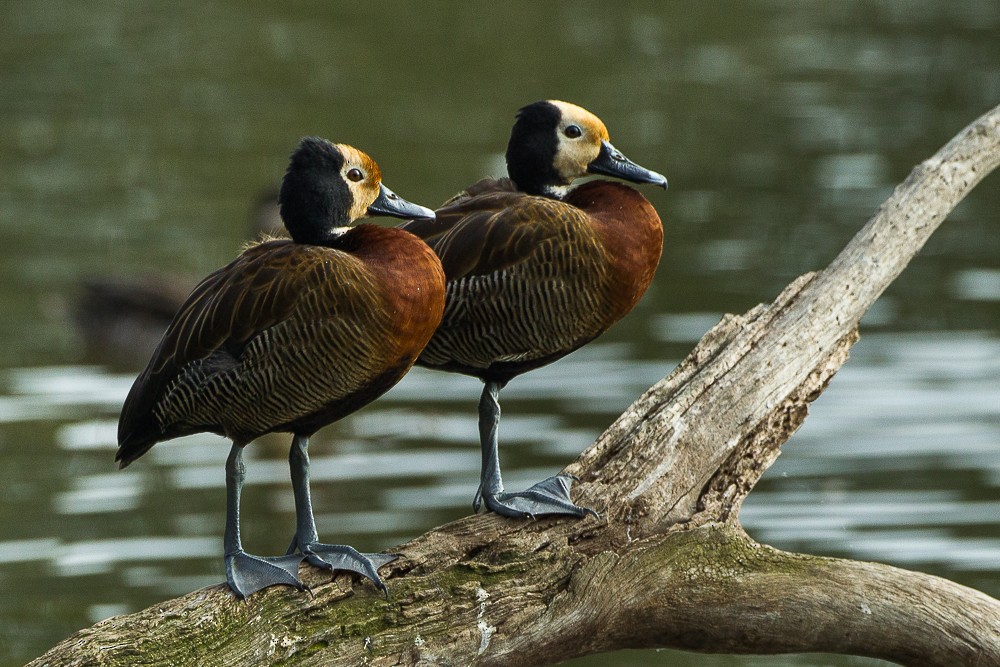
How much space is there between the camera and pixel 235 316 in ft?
15.3

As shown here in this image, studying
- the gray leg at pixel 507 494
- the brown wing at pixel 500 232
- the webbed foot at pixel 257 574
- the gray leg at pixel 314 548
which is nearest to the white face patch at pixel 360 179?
the brown wing at pixel 500 232

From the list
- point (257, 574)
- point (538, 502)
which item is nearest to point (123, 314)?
point (538, 502)

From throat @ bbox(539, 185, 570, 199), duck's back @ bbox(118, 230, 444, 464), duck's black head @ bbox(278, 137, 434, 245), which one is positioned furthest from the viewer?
throat @ bbox(539, 185, 570, 199)

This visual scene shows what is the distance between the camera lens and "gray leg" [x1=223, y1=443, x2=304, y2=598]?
4727mm

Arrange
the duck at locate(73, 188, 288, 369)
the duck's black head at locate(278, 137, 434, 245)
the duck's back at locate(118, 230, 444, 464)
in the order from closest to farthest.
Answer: the duck's back at locate(118, 230, 444, 464)
the duck's black head at locate(278, 137, 434, 245)
the duck at locate(73, 188, 288, 369)

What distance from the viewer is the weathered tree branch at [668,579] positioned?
4.72m

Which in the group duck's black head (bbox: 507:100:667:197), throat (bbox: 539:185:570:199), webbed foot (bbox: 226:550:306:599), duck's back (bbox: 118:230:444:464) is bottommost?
webbed foot (bbox: 226:550:306:599)

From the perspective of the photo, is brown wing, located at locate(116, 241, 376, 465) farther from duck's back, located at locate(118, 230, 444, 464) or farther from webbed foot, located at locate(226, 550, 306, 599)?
webbed foot, located at locate(226, 550, 306, 599)

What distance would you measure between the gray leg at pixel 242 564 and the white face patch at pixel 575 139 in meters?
1.28

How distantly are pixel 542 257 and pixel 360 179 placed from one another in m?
0.58

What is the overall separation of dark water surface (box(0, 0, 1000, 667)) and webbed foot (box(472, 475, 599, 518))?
122 inches

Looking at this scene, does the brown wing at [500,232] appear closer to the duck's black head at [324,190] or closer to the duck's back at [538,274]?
the duck's back at [538,274]

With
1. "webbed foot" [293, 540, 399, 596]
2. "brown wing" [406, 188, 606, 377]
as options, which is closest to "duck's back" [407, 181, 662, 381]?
"brown wing" [406, 188, 606, 377]

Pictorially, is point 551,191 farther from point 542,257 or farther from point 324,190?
point 324,190
